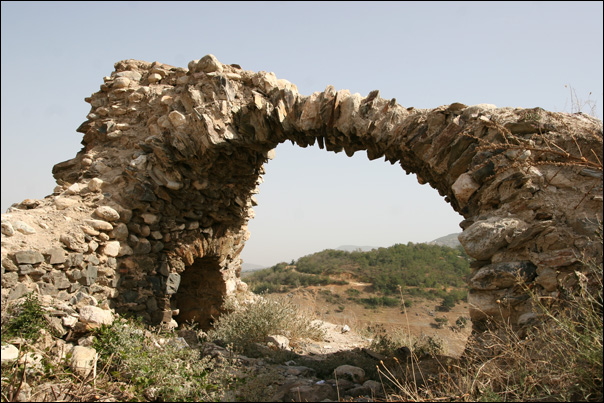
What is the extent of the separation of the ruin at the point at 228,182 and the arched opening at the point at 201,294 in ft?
0.08

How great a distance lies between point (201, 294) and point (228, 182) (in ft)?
7.83

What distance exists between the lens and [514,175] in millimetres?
3848

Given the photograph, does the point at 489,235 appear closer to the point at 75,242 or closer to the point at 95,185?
the point at 75,242

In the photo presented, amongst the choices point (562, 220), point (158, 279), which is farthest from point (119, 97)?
point (562, 220)

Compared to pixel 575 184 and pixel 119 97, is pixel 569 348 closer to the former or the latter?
pixel 575 184

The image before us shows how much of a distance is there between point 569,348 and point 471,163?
2.05 metres

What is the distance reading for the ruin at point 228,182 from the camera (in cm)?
363

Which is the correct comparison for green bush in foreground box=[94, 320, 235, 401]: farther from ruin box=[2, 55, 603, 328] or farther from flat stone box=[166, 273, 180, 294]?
flat stone box=[166, 273, 180, 294]

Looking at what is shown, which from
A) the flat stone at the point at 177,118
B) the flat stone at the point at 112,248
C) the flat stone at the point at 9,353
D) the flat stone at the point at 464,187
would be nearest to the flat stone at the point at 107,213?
the flat stone at the point at 112,248

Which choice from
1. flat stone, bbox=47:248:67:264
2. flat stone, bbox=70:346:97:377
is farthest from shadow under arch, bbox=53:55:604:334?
flat stone, bbox=70:346:97:377

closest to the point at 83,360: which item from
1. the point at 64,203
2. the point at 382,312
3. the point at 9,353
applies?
the point at 9,353

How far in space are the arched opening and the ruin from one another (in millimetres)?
25

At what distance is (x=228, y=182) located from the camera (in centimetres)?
660

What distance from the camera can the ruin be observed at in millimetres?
3629
